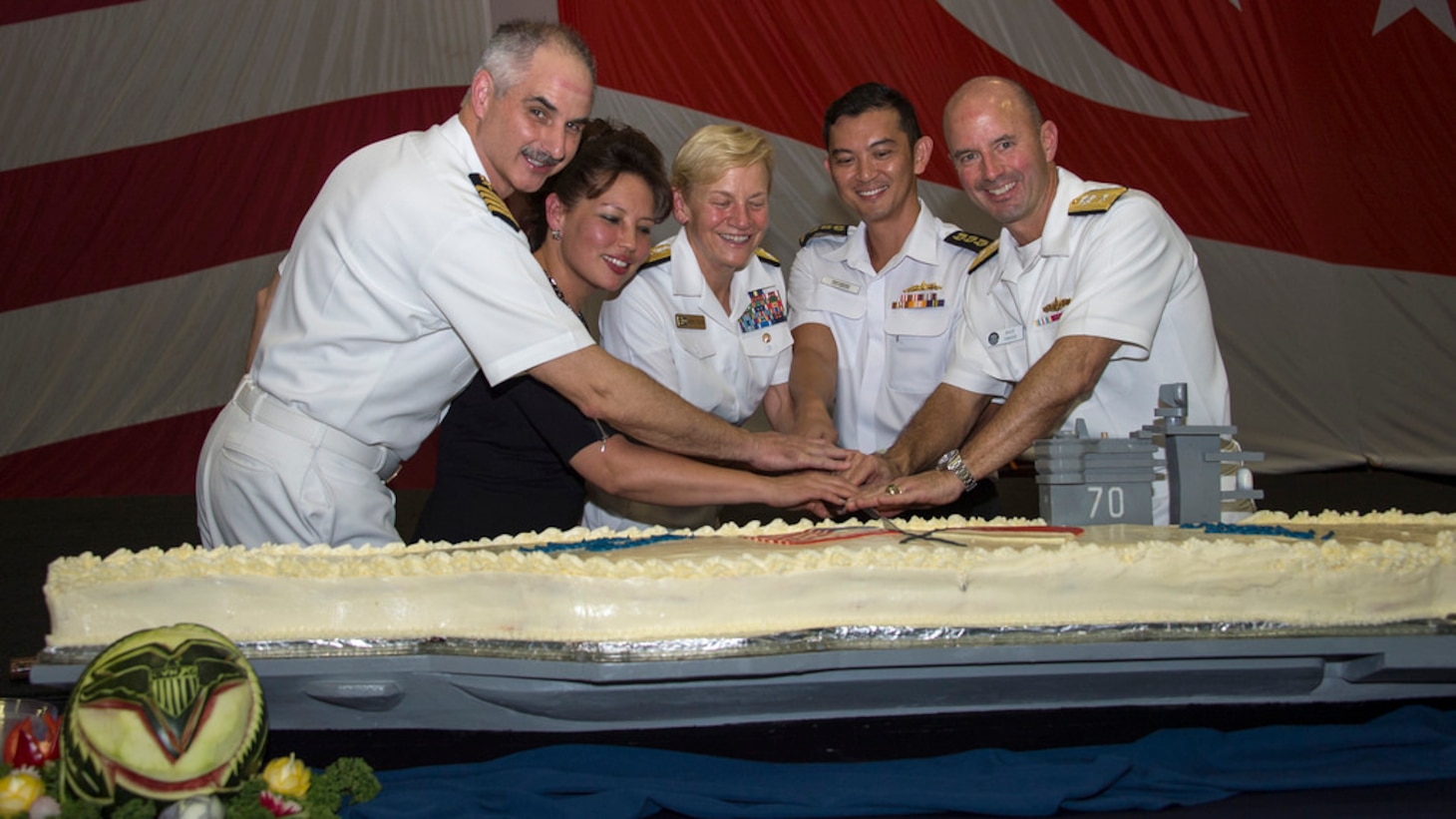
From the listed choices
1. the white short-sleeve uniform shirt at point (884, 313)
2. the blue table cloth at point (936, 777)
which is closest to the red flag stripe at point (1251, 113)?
the white short-sleeve uniform shirt at point (884, 313)

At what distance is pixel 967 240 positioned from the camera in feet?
12.1

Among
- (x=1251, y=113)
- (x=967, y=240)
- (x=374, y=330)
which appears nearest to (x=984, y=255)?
(x=967, y=240)

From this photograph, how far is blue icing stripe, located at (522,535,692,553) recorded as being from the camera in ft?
7.25

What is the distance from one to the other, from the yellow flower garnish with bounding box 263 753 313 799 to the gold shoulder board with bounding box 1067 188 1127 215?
226cm

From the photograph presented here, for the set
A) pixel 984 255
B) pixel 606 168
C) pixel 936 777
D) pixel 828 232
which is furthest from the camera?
pixel 828 232

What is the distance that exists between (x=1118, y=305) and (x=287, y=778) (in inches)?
81.9

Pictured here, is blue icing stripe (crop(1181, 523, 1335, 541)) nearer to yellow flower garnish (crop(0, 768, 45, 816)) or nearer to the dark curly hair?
the dark curly hair

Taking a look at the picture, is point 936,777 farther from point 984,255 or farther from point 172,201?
point 172,201

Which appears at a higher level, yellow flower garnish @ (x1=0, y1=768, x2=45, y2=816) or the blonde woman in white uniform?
the blonde woman in white uniform

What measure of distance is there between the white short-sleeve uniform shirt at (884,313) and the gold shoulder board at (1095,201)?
0.60m

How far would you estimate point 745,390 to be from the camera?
12.0 ft

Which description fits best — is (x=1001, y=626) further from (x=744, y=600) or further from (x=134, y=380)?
(x=134, y=380)

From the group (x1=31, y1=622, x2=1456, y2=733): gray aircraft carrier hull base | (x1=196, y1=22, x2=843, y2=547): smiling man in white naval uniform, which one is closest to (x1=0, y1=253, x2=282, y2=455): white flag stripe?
(x1=196, y1=22, x2=843, y2=547): smiling man in white naval uniform

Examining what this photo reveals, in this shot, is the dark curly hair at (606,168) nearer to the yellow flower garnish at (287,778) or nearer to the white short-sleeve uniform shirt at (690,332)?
the white short-sleeve uniform shirt at (690,332)
